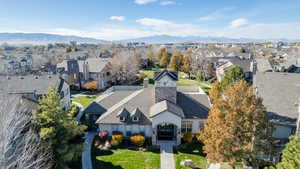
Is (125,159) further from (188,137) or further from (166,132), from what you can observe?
(188,137)

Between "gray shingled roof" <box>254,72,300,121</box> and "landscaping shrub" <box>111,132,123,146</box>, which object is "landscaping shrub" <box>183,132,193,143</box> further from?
"gray shingled roof" <box>254,72,300,121</box>

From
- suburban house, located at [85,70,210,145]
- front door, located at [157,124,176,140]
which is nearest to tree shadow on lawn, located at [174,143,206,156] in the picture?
suburban house, located at [85,70,210,145]

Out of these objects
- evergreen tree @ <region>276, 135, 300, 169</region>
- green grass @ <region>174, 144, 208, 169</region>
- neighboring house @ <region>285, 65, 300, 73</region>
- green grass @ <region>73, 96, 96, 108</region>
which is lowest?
green grass @ <region>174, 144, 208, 169</region>

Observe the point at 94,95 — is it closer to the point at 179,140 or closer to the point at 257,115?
the point at 179,140

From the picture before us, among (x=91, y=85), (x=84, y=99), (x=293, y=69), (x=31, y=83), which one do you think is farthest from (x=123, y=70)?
(x=293, y=69)

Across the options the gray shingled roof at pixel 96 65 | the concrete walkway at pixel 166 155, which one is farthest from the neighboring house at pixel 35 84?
the concrete walkway at pixel 166 155
